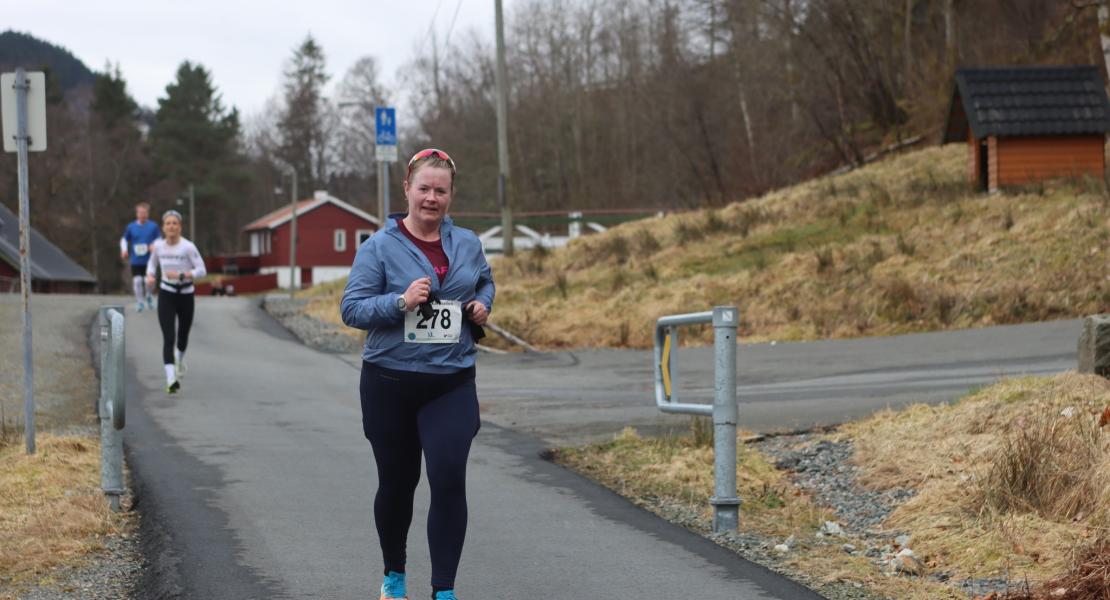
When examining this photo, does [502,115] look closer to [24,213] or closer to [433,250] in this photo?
[24,213]

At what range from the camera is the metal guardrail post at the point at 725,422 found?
7.93 meters

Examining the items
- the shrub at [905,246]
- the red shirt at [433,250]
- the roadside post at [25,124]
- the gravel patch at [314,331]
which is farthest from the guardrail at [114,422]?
the shrub at [905,246]

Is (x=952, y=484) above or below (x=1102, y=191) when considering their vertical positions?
below

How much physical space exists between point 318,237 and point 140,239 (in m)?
69.5

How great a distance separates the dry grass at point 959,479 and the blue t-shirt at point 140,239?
13.5m

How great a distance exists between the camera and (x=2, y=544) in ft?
24.3

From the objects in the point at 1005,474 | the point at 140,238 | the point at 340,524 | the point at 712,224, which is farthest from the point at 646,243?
the point at 1005,474

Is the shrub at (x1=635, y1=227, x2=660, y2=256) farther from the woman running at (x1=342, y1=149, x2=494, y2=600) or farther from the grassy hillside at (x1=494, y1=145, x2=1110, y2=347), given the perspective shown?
the woman running at (x1=342, y1=149, x2=494, y2=600)

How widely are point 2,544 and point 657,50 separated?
226ft

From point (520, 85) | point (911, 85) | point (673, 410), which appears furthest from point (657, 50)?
point (673, 410)

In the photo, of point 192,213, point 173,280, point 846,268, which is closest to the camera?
point 173,280

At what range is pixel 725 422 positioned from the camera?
803 centimetres

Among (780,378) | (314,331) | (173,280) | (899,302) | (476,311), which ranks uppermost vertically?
(173,280)

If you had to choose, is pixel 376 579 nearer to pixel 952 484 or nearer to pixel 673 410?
pixel 673 410
